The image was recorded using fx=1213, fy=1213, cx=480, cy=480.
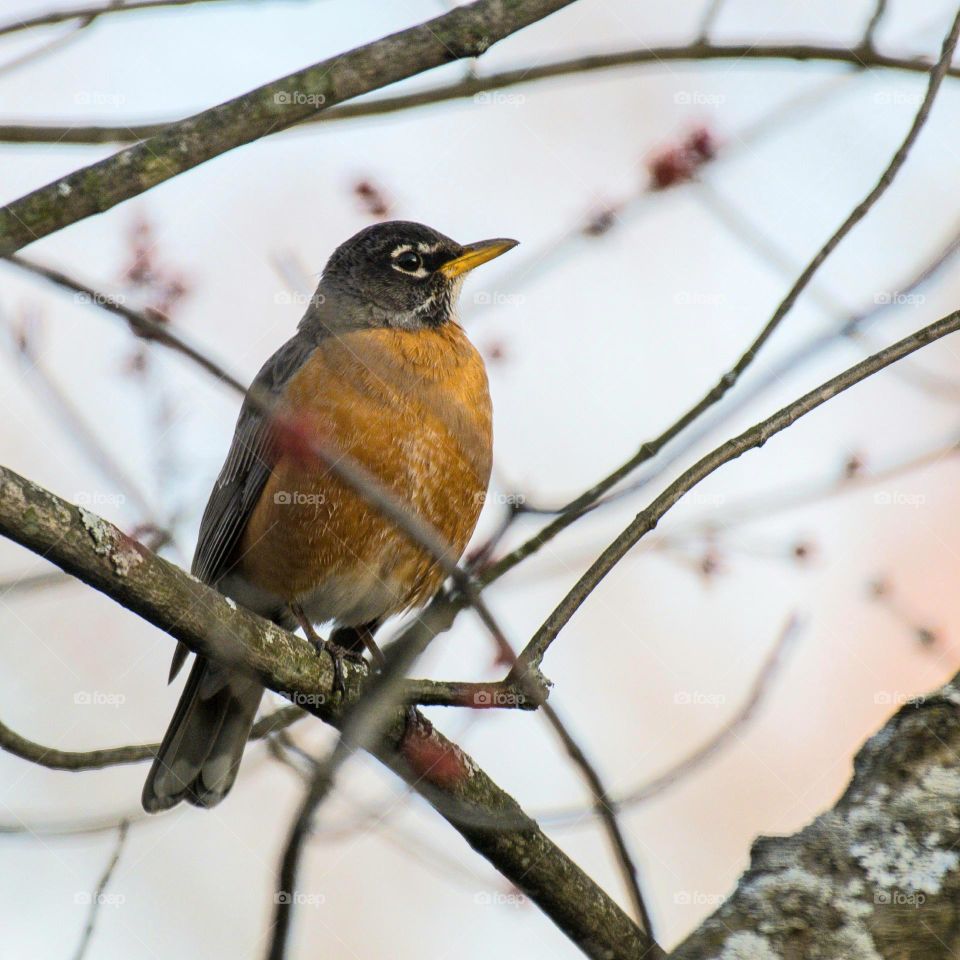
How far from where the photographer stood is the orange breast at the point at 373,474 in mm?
5445

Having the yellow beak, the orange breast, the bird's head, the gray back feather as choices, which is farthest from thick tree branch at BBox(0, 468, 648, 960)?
the yellow beak

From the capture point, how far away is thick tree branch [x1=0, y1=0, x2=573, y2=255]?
3.28 m

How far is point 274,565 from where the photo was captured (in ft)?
18.7

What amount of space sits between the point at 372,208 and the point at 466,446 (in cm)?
122

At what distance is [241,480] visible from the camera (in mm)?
6016

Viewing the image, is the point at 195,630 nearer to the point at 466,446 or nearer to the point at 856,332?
the point at 856,332

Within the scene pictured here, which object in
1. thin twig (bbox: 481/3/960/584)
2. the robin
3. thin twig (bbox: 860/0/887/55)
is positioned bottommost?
thin twig (bbox: 481/3/960/584)

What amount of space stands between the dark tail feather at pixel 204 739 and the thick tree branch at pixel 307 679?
1.89m

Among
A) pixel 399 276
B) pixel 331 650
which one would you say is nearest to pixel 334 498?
pixel 331 650

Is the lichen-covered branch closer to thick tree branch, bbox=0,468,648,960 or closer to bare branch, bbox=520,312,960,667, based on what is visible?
bare branch, bbox=520,312,960,667

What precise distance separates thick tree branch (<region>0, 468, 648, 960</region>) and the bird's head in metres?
2.71

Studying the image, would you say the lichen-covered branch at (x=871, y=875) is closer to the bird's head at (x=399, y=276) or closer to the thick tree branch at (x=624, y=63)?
the thick tree branch at (x=624, y=63)

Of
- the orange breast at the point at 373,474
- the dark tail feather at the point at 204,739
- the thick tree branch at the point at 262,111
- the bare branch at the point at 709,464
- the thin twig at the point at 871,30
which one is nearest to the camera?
the bare branch at the point at 709,464

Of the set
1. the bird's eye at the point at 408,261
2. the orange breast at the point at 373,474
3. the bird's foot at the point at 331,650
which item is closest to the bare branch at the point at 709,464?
the bird's foot at the point at 331,650
